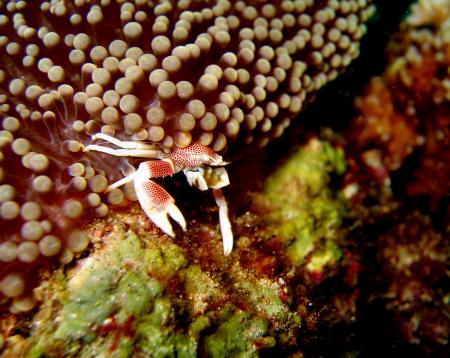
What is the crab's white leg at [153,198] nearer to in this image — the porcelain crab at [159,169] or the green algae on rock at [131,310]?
the porcelain crab at [159,169]

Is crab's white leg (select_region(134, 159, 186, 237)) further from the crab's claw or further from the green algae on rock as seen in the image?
the green algae on rock

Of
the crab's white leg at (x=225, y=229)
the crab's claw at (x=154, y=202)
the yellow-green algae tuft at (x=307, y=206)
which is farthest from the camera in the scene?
the yellow-green algae tuft at (x=307, y=206)

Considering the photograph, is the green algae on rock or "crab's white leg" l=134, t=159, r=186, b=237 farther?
"crab's white leg" l=134, t=159, r=186, b=237

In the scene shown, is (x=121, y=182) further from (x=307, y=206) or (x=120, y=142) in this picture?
(x=307, y=206)

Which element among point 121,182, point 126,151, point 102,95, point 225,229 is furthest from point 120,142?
point 225,229

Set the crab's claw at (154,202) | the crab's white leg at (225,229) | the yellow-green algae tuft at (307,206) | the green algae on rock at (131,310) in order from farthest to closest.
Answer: the yellow-green algae tuft at (307,206)
the crab's white leg at (225,229)
the crab's claw at (154,202)
the green algae on rock at (131,310)

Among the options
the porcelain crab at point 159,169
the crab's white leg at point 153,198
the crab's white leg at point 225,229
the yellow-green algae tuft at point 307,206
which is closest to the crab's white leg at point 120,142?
the porcelain crab at point 159,169

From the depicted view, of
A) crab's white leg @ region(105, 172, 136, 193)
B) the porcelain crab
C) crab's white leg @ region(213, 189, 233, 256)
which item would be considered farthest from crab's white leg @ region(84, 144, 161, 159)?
crab's white leg @ region(213, 189, 233, 256)

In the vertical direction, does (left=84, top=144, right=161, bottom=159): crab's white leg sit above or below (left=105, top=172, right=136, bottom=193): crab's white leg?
above
